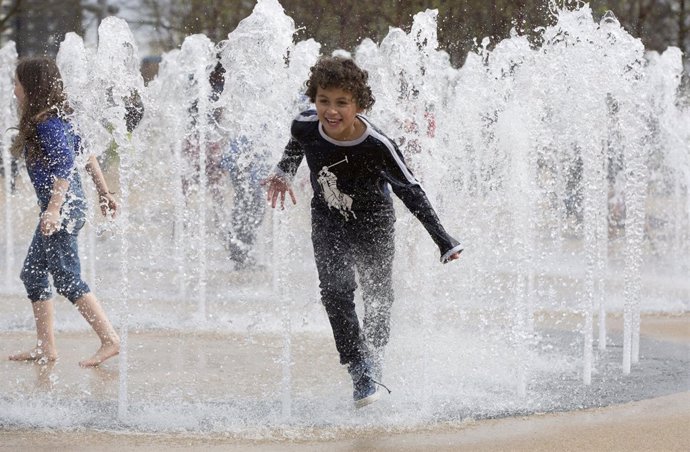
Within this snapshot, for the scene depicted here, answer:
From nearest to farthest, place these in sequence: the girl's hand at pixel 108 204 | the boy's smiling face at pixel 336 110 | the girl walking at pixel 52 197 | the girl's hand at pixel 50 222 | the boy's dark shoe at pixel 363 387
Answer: the boy's smiling face at pixel 336 110, the boy's dark shoe at pixel 363 387, the girl's hand at pixel 50 222, the girl walking at pixel 52 197, the girl's hand at pixel 108 204

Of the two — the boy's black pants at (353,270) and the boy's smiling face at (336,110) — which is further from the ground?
the boy's smiling face at (336,110)

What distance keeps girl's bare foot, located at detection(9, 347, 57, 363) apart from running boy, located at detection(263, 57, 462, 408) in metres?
1.53

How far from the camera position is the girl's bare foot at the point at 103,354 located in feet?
17.7

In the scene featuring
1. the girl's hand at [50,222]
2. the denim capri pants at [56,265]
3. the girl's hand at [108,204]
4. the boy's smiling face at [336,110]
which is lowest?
the denim capri pants at [56,265]

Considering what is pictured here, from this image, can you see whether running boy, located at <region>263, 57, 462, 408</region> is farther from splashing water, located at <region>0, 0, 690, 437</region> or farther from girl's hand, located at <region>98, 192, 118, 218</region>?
girl's hand, located at <region>98, 192, 118, 218</region>

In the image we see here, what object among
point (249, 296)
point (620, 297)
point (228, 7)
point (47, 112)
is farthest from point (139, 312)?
point (228, 7)

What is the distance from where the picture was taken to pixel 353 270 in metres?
4.46

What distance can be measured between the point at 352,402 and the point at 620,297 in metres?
4.66

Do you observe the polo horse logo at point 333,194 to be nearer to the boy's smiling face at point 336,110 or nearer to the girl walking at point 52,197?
the boy's smiling face at point 336,110

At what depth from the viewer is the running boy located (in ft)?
14.1

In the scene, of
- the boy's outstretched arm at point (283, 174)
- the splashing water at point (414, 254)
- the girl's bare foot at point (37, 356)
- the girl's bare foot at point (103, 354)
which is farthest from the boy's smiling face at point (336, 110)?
the girl's bare foot at point (37, 356)

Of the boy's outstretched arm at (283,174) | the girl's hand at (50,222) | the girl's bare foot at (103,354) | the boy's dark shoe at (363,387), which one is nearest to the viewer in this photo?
the boy's dark shoe at (363,387)

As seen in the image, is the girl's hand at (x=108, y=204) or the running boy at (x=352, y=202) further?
the girl's hand at (x=108, y=204)

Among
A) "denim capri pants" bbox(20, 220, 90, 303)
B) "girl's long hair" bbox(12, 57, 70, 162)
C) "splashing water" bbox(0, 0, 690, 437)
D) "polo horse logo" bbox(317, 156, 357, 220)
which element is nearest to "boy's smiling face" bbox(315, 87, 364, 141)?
"polo horse logo" bbox(317, 156, 357, 220)
